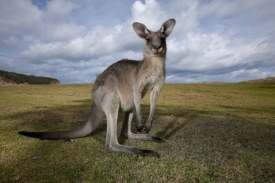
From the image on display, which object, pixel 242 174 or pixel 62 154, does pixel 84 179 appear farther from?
pixel 242 174

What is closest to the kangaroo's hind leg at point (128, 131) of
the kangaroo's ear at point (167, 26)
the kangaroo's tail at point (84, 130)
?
the kangaroo's tail at point (84, 130)

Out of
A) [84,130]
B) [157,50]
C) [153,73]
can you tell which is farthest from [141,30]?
[84,130]

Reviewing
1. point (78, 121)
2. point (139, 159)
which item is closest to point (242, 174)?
point (139, 159)

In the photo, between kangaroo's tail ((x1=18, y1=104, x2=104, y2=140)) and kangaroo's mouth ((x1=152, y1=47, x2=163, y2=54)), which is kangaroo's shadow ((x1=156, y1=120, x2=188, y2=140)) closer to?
kangaroo's tail ((x1=18, y1=104, x2=104, y2=140))

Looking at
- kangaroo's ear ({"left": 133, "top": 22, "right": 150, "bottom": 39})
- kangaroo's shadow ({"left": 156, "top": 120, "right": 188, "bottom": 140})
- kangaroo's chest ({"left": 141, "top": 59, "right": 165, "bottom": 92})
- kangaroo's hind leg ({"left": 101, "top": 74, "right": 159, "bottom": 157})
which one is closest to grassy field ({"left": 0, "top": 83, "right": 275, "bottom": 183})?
kangaroo's shadow ({"left": 156, "top": 120, "right": 188, "bottom": 140})

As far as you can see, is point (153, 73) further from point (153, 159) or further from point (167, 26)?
point (153, 159)

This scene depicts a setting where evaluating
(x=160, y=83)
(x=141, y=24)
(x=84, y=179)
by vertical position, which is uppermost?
(x=141, y=24)

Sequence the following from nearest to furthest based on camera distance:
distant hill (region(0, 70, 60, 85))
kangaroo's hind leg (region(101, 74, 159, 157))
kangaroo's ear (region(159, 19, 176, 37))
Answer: kangaroo's hind leg (region(101, 74, 159, 157))
kangaroo's ear (region(159, 19, 176, 37))
distant hill (region(0, 70, 60, 85))

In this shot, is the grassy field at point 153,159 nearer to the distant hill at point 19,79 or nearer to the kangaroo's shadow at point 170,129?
the kangaroo's shadow at point 170,129

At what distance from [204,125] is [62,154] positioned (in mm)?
3544

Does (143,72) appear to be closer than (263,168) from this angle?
No

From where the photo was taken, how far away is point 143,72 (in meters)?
4.23

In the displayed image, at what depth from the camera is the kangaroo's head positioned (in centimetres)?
416

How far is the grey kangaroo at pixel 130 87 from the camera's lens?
4039 millimetres
